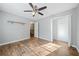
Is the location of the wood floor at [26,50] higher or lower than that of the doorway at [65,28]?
lower

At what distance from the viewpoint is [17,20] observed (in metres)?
1.54

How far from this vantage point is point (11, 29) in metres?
1.60

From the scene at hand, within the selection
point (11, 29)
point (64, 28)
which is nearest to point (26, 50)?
point (11, 29)

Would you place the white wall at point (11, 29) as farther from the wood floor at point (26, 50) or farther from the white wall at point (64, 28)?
the white wall at point (64, 28)

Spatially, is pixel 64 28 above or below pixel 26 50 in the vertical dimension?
above

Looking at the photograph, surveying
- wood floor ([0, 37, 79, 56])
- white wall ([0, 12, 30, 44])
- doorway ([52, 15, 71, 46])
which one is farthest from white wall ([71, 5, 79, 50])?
white wall ([0, 12, 30, 44])

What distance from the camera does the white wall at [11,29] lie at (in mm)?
1482

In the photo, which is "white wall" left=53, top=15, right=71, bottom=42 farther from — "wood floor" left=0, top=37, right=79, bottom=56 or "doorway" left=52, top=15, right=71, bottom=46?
"wood floor" left=0, top=37, right=79, bottom=56

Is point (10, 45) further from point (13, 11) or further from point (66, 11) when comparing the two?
point (66, 11)

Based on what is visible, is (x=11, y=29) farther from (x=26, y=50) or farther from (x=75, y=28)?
(x=75, y=28)

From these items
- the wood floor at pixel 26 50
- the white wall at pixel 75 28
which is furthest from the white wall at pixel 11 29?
the white wall at pixel 75 28

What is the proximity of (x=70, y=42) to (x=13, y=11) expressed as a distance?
5.13 feet

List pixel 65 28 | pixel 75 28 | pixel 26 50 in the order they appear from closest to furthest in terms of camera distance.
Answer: pixel 75 28 < pixel 26 50 < pixel 65 28

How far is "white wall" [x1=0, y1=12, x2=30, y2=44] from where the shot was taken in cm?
148
